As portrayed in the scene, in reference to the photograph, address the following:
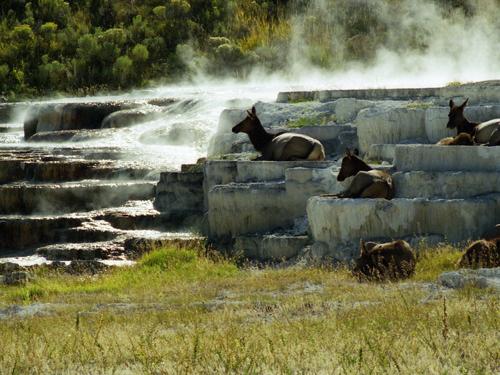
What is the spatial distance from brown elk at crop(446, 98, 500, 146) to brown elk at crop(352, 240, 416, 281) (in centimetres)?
380

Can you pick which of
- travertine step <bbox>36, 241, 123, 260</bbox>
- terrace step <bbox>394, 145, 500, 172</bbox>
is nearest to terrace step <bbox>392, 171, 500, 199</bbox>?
terrace step <bbox>394, 145, 500, 172</bbox>

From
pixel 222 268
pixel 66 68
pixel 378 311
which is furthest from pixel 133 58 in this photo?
pixel 378 311

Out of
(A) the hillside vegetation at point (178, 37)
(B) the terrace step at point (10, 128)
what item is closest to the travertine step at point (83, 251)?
(B) the terrace step at point (10, 128)

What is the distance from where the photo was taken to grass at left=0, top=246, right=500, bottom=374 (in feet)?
27.0

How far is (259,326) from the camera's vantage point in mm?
10320

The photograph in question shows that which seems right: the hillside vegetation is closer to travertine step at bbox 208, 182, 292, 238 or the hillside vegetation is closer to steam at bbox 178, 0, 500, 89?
steam at bbox 178, 0, 500, 89

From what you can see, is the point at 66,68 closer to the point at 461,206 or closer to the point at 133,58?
the point at 133,58

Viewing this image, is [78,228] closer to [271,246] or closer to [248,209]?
[248,209]

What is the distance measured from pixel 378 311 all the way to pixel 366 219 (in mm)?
5654

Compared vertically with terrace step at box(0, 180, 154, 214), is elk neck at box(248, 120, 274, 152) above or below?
above

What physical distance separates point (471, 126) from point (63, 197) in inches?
374

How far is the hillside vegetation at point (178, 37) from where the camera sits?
42531 millimetres

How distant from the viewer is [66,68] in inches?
1700

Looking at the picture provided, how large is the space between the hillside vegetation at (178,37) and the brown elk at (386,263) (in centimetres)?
2728
